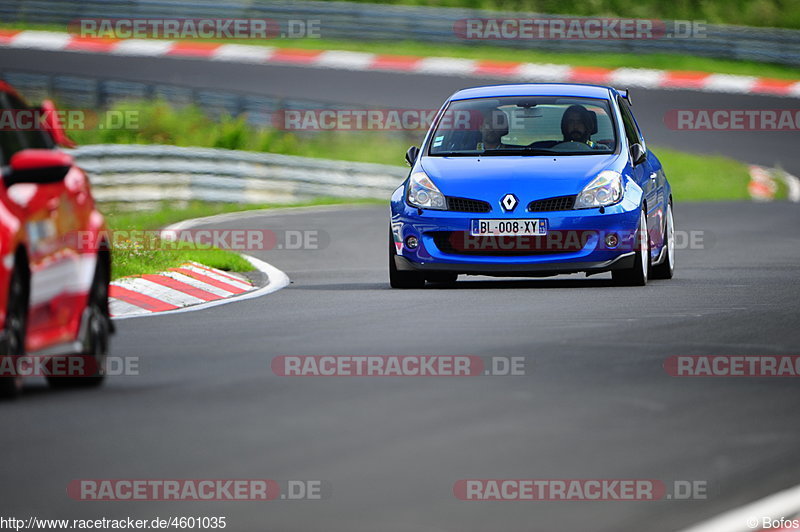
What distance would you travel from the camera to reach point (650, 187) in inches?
580

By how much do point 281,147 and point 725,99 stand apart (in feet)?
30.4

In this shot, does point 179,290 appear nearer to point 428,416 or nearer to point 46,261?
point 46,261

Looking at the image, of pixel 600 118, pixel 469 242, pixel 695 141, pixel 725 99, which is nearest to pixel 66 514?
pixel 469 242

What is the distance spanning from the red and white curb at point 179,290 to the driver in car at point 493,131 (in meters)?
2.05

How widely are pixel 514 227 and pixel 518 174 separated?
1.54 ft

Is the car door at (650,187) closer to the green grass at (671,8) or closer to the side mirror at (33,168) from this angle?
the side mirror at (33,168)

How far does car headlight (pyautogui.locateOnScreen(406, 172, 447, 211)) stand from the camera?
13977 millimetres

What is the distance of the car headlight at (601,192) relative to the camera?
13.8m

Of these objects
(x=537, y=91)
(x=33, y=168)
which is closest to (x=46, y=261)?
(x=33, y=168)

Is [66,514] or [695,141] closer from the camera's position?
[66,514]

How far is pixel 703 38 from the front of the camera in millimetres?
38062

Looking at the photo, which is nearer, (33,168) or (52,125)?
(33,168)

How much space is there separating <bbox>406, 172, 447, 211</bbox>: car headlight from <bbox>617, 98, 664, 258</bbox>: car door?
5.36 ft

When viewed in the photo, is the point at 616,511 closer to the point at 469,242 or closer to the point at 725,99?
the point at 469,242
